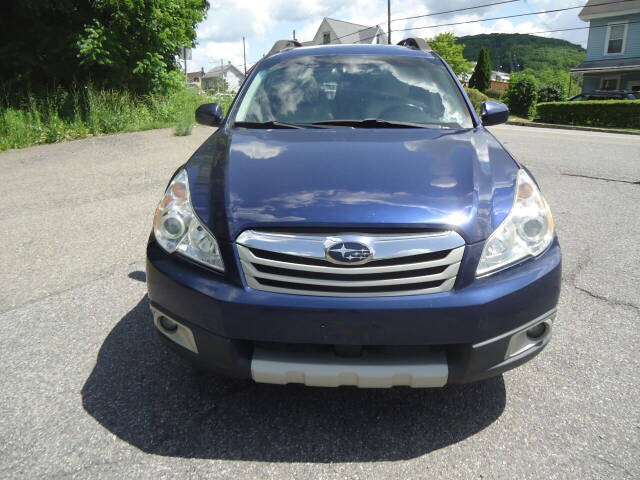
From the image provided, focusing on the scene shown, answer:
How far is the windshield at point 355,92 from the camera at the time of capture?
318 centimetres

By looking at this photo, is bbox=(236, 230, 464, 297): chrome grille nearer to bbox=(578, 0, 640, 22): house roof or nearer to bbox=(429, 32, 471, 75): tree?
bbox=(578, 0, 640, 22): house roof

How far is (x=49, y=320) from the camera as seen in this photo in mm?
3279

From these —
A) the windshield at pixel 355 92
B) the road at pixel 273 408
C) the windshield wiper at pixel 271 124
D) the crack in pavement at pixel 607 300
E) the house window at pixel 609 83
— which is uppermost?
the house window at pixel 609 83

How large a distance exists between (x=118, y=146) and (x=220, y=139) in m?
7.64

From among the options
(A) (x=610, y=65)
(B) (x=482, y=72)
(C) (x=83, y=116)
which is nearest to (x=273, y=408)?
(C) (x=83, y=116)

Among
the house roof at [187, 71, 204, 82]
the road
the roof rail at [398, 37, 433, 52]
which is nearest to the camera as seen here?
the road

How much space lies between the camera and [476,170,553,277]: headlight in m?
2.05

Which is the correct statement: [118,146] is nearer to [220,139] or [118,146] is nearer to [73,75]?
[73,75]

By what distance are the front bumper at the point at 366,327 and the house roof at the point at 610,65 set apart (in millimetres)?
32088

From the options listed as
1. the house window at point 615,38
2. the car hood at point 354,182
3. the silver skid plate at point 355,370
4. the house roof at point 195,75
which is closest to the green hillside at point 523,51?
the house roof at point 195,75

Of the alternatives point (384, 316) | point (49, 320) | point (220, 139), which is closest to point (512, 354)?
point (384, 316)

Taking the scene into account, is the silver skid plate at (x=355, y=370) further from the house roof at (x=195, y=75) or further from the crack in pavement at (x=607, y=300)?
the house roof at (x=195, y=75)

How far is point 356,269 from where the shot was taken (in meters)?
1.95

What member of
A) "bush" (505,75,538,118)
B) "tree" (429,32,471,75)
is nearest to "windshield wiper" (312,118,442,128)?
"bush" (505,75,538,118)
